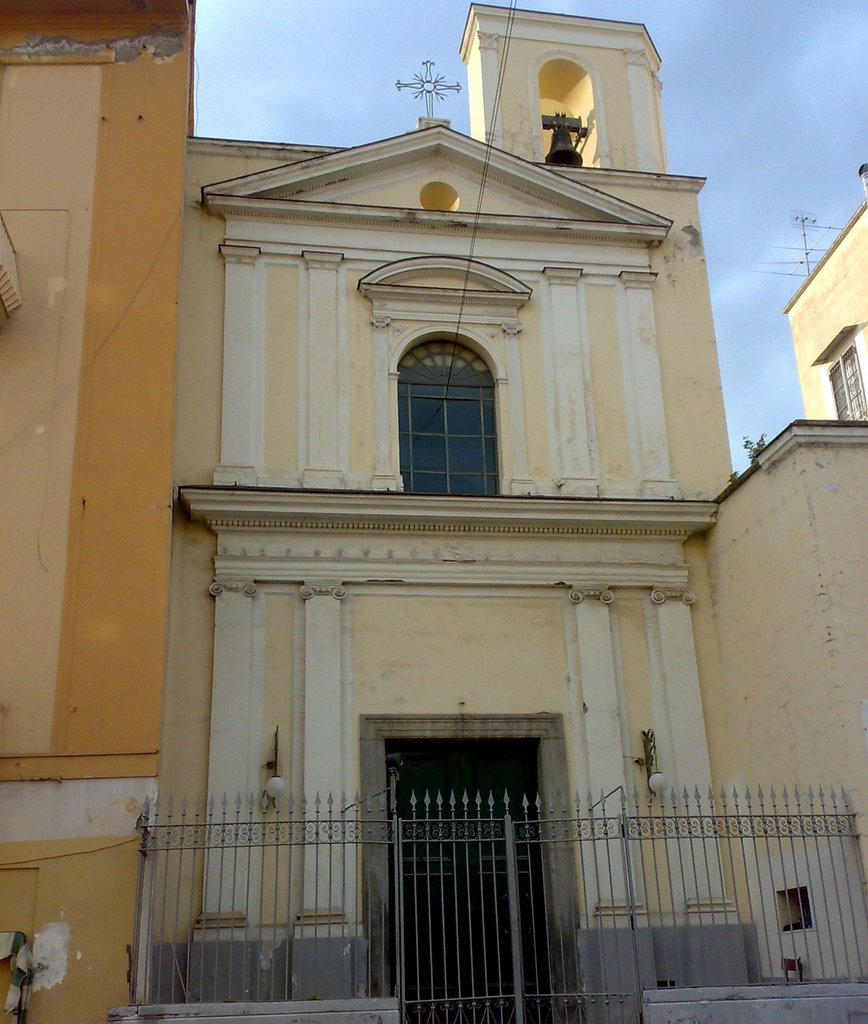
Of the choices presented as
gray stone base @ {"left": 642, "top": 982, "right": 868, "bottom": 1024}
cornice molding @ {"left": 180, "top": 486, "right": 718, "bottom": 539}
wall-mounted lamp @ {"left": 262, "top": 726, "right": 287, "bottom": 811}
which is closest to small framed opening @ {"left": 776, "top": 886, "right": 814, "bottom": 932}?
gray stone base @ {"left": 642, "top": 982, "right": 868, "bottom": 1024}

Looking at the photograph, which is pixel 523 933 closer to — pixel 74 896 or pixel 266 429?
pixel 74 896

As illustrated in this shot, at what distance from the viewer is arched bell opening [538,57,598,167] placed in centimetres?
1443

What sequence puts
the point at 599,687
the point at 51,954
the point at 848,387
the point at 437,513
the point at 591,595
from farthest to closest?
the point at 848,387 < the point at 591,595 < the point at 437,513 < the point at 599,687 < the point at 51,954

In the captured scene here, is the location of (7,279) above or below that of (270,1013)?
above

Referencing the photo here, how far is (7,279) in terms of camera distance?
970 cm

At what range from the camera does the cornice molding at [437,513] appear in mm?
10938

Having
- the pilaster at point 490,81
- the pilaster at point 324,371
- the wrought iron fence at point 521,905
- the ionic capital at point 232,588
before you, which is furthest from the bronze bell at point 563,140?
the wrought iron fence at point 521,905

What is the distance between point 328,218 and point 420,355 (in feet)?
5.63

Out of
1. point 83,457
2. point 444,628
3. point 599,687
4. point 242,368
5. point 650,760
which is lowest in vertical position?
point 650,760

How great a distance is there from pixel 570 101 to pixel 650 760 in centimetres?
850

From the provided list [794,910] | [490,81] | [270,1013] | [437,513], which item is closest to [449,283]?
[437,513]

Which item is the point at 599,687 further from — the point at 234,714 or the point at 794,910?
the point at 234,714

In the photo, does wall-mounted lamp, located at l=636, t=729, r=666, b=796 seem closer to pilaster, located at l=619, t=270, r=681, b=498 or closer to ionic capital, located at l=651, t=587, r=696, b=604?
ionic capital, located at l=651, t=587, r=696, b=604

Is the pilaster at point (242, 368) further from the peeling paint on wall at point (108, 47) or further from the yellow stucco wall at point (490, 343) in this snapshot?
the peeling paint on wall at point (108, 47)
